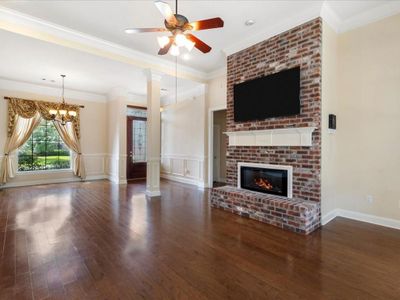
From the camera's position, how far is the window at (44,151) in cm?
691

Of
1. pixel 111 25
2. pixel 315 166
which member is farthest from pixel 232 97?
pixel 111 25

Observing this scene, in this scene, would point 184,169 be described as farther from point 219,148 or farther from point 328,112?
point 328,112

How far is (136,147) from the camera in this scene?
8.50 metres

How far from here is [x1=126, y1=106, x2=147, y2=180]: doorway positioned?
826cm

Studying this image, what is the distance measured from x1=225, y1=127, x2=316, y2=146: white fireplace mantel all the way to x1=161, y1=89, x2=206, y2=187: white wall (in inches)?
85.2

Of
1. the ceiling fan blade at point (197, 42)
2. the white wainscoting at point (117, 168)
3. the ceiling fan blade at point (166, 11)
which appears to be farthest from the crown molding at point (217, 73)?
the white wainscoting at point (117, 168)

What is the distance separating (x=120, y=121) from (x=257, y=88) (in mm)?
5059

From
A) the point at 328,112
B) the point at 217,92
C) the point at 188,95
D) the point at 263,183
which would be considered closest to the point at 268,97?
the point at 328,112

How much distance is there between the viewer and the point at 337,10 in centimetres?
347

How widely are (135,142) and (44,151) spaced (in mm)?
3019

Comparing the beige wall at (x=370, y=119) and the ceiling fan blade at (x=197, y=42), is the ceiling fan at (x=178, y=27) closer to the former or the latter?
the ceiling fan blade at (x=197, y=42)

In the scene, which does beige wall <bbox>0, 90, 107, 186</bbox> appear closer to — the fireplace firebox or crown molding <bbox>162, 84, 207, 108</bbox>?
crown molding <bbox>162, 84, 207, 108</bbox>

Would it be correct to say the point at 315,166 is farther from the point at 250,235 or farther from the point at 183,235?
the point at 183,235

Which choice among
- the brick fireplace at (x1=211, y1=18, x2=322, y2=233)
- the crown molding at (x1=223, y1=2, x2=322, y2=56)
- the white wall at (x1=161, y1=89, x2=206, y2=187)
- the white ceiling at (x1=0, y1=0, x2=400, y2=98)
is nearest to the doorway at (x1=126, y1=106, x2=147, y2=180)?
the white wall at (x1=161, y1=89, x2=206, y2=187)
